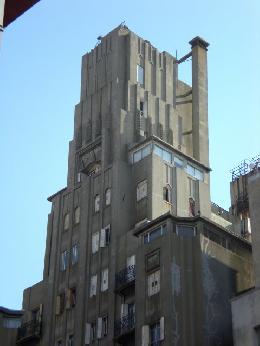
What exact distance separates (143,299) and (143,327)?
180cm

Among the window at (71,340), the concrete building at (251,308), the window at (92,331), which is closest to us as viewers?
the concrete building at (251,308)

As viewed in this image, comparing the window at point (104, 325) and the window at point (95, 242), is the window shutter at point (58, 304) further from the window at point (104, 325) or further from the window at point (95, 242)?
the window at point (104, 325)

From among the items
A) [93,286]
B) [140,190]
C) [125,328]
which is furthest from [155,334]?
[140,190]

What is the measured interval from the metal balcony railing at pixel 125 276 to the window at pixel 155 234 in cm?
311

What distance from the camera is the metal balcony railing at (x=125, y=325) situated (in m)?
46.5

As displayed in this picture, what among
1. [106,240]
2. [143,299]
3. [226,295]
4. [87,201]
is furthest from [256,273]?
[87,201]

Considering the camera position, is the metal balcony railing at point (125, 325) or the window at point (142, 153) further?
the window at point (142, 153)

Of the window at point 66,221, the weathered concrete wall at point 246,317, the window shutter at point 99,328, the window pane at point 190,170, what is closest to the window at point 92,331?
the window shutter at point 99,328

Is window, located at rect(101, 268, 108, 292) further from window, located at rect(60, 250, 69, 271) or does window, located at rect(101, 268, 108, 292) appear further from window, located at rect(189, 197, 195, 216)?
window, located at rect(189, 197, 195, 216)

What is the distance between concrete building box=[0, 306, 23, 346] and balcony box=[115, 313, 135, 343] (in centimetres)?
1087

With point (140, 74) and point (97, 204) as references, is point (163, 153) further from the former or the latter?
point (140, 74)

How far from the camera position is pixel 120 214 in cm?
5328

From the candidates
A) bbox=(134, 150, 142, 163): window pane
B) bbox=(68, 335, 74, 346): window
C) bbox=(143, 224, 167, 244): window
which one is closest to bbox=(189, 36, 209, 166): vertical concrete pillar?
bbox=(134, 150, 142, 163): window pane

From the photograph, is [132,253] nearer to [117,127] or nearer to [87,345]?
[87,345]
